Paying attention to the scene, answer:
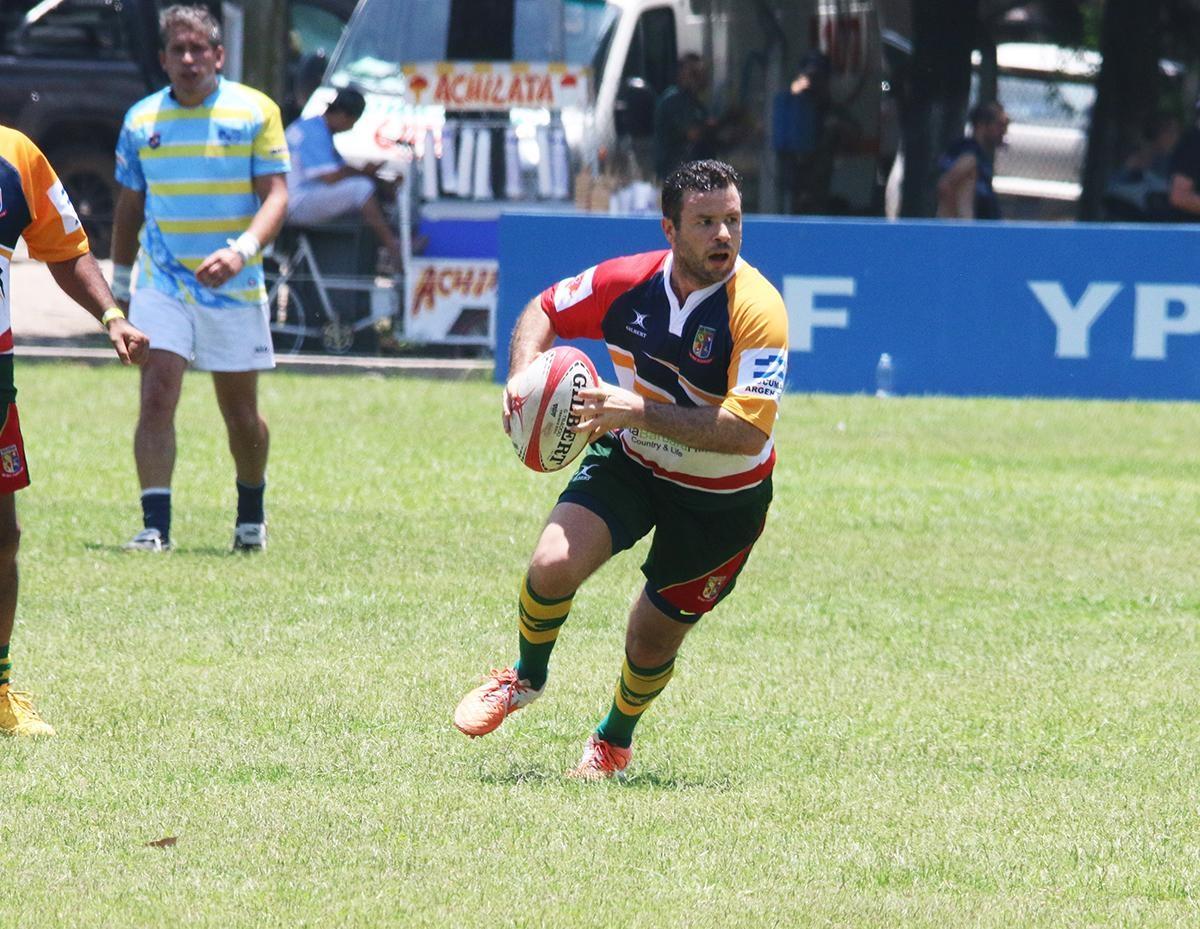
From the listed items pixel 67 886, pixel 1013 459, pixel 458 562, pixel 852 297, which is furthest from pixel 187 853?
pixel 852 297

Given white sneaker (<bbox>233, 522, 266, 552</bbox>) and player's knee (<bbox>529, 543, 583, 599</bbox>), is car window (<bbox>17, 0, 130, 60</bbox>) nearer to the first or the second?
white sneaker (<bbox>233, 522, 266, 552</bbox>)

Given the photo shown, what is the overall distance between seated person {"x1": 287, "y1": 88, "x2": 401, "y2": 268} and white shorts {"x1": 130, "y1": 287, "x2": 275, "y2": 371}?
745 centimetres

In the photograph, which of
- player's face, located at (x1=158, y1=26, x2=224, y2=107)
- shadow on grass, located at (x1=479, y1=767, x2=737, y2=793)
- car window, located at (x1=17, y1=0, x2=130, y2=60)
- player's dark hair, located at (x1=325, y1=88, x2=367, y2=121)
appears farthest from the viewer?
car window, located at (x1=17, y1=0, x2=130, y2=60)

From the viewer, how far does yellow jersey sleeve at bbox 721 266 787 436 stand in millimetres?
5622

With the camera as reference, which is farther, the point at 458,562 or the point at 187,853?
the point at 458,562

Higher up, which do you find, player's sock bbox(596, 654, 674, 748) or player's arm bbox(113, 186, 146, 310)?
player's arm bbox(113, 186, 146, 310)

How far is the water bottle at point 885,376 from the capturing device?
599 inches

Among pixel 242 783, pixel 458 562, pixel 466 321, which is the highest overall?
pixel 242 783

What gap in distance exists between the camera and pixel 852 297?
15.3m

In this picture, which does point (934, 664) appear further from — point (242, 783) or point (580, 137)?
point (580, 137)

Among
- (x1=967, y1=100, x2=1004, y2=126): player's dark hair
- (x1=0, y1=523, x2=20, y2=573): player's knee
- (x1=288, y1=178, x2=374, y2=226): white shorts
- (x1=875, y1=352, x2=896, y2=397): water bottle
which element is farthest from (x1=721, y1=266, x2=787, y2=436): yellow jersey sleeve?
(x1=967, y1=100, x2=1004, y2=126): player's dark hair

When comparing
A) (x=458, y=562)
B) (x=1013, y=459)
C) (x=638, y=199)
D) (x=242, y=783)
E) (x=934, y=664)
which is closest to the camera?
(x=242, y=783)

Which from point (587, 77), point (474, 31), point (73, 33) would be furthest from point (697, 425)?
point (73, 33)

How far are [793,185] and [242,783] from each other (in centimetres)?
1450
